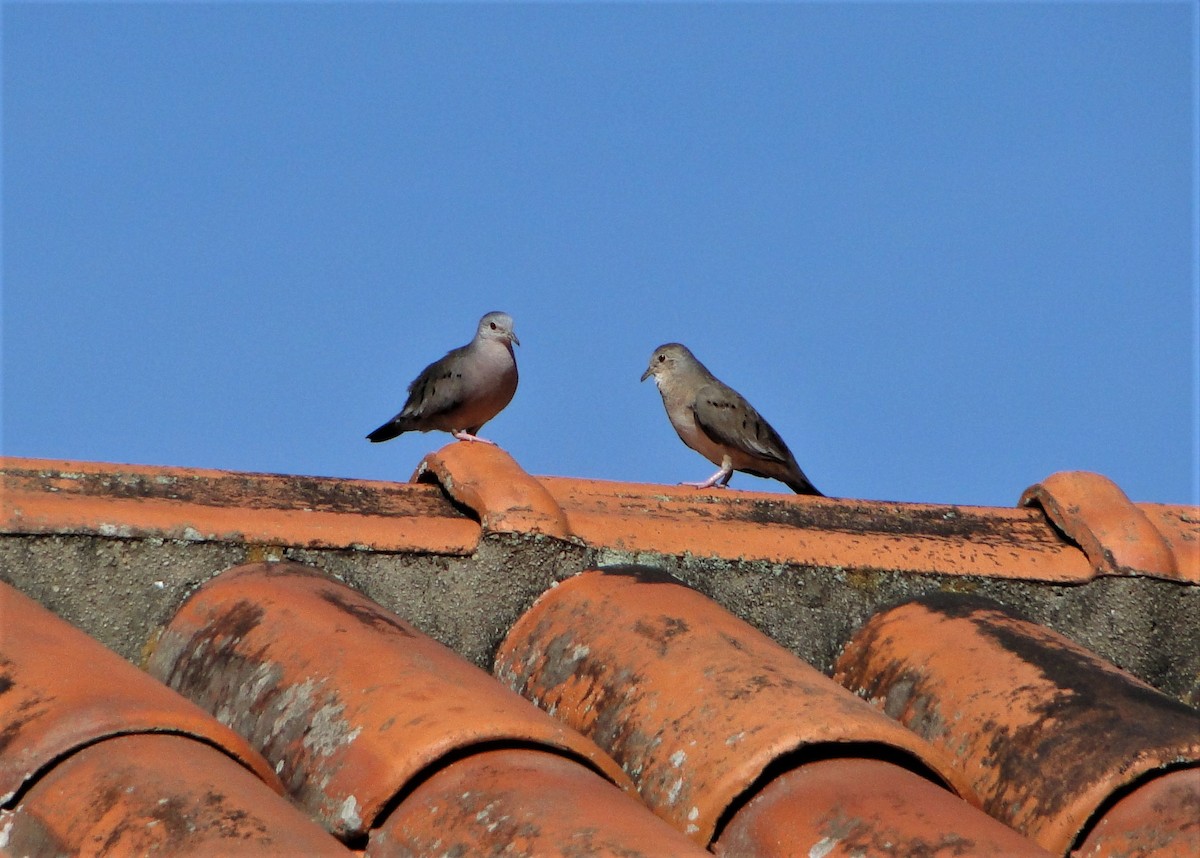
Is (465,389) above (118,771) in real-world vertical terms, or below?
above

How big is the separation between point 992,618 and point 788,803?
1.23 meters

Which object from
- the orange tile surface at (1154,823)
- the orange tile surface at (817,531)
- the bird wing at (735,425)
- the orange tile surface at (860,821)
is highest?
the bird wing at (735,425)

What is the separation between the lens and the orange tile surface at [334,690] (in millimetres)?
2789

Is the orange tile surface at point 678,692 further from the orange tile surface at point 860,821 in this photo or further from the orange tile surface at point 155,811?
the orange tile surface at point 155,811

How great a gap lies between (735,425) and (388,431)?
1.70 meters

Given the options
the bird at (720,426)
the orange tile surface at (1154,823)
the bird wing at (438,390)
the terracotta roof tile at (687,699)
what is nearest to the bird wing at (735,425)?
the bird at (720,426)

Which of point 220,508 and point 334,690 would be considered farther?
point 220,508

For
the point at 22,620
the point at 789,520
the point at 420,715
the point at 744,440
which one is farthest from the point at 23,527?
the point at 744,440

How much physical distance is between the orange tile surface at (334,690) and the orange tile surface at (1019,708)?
0.78m

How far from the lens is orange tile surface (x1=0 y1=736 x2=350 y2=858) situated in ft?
8.00

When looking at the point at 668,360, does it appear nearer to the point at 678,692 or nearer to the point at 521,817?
the point at 678,692

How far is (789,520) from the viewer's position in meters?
4.32

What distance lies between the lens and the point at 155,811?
2.50m

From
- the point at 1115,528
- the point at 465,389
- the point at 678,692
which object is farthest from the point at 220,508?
the point at 465,389
